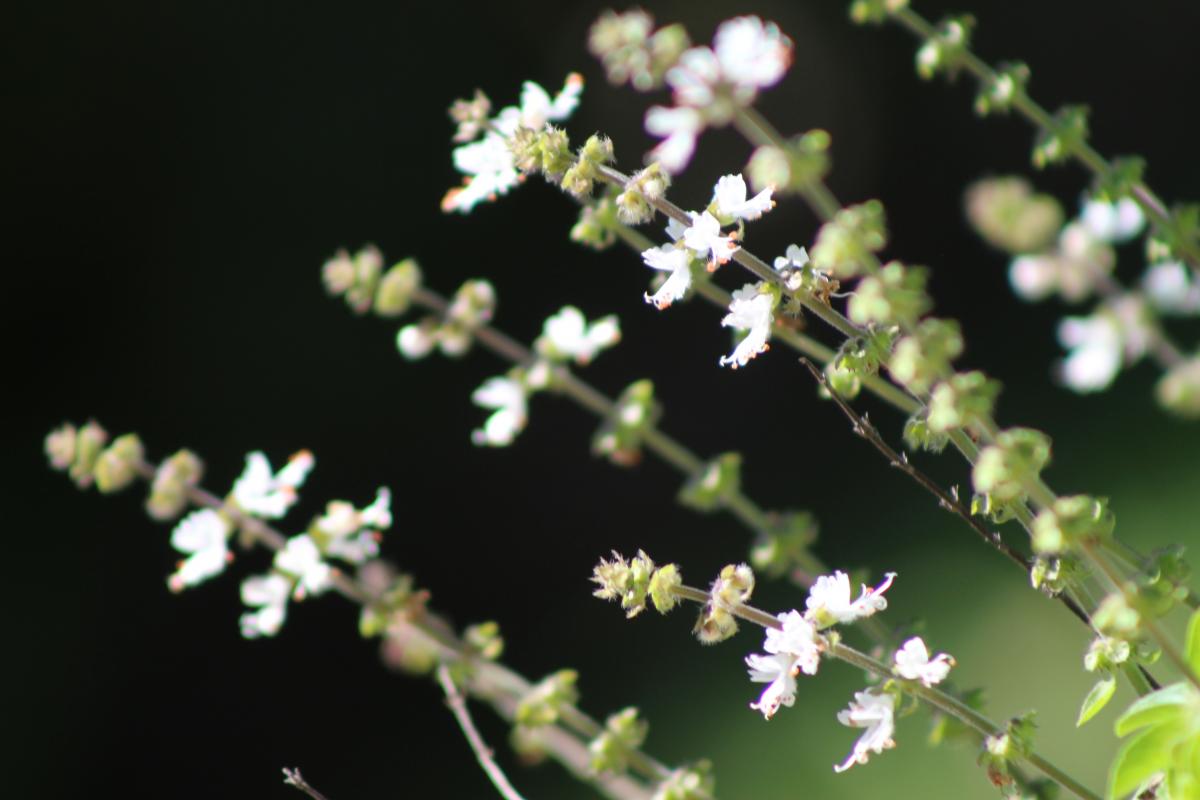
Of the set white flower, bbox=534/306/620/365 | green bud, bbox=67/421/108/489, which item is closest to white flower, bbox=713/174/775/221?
white flower, bbox=534/306/620/365

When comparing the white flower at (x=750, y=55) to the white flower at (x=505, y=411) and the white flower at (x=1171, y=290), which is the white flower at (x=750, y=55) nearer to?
the white flower at (x=1171, y=290)

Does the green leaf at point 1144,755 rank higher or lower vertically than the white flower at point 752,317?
lower

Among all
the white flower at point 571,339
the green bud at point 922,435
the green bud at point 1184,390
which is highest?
the white flower at point 571,339

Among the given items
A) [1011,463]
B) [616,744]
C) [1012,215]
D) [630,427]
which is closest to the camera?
[1012,215]

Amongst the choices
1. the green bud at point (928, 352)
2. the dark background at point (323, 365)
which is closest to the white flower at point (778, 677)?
the green bud at point (928, 352)

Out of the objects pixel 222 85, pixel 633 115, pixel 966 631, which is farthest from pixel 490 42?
pixel 966 631

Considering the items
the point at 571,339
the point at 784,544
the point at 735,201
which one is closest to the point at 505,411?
the point at 571,339

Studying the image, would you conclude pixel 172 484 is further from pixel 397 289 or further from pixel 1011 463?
pixel 1011 463
